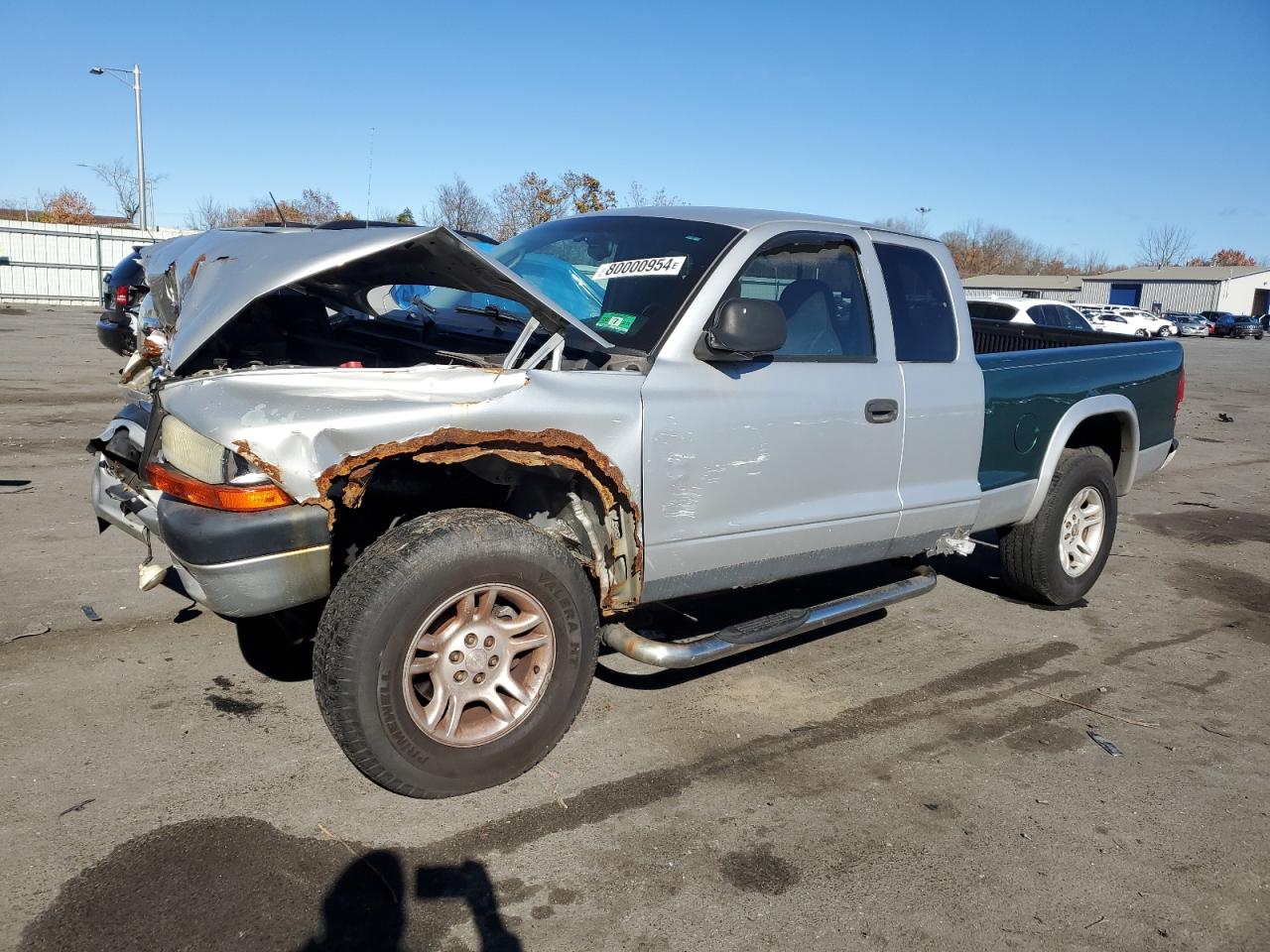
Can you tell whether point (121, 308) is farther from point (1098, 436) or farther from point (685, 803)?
point (685, 803)

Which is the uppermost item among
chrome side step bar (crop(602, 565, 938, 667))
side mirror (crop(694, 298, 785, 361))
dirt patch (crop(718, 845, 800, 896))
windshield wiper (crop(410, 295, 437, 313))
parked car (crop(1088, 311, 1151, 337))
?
parked car (crop(1088, 311, 1151, 337))

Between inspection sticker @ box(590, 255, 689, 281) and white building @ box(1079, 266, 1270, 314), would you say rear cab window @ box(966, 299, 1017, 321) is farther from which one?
white building @ box(1079, 266, 1270, 314)

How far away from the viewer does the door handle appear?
165 inches

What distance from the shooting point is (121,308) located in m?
12.2

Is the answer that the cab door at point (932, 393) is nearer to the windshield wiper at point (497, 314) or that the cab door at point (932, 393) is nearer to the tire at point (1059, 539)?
the tire at point (1059, 539)

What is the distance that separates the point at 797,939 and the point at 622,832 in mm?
688

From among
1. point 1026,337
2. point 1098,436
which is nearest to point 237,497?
point 1098,436

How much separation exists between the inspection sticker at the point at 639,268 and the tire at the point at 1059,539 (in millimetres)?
2666

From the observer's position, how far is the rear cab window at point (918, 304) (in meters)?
4.49

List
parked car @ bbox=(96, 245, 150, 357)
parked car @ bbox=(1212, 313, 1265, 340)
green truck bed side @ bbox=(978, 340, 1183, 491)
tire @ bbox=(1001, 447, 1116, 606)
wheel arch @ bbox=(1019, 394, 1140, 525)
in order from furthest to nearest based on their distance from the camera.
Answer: parked car @ bbox=(1212, 313, 1265, 340)
parked car @ bbox=(96, 245, 150, 357)
tire @ bbox=(1001, 447, 1116, 606)
wheel arch @ bbox=(1019, 394, 1140, 525)
green truck bed side @ bbox=(978, 340, 1183, 491)

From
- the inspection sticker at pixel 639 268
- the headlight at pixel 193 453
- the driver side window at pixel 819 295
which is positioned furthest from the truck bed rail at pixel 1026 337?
the headlight at pixel 193 453

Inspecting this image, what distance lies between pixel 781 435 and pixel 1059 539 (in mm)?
2468

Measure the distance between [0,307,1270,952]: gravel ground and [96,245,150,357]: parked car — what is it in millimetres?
5779

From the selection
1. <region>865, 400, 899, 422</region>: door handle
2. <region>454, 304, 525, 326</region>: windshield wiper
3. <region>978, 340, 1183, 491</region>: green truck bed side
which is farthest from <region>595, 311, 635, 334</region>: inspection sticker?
<region>978, 340, 1183, 491</region>: green truck bed side
